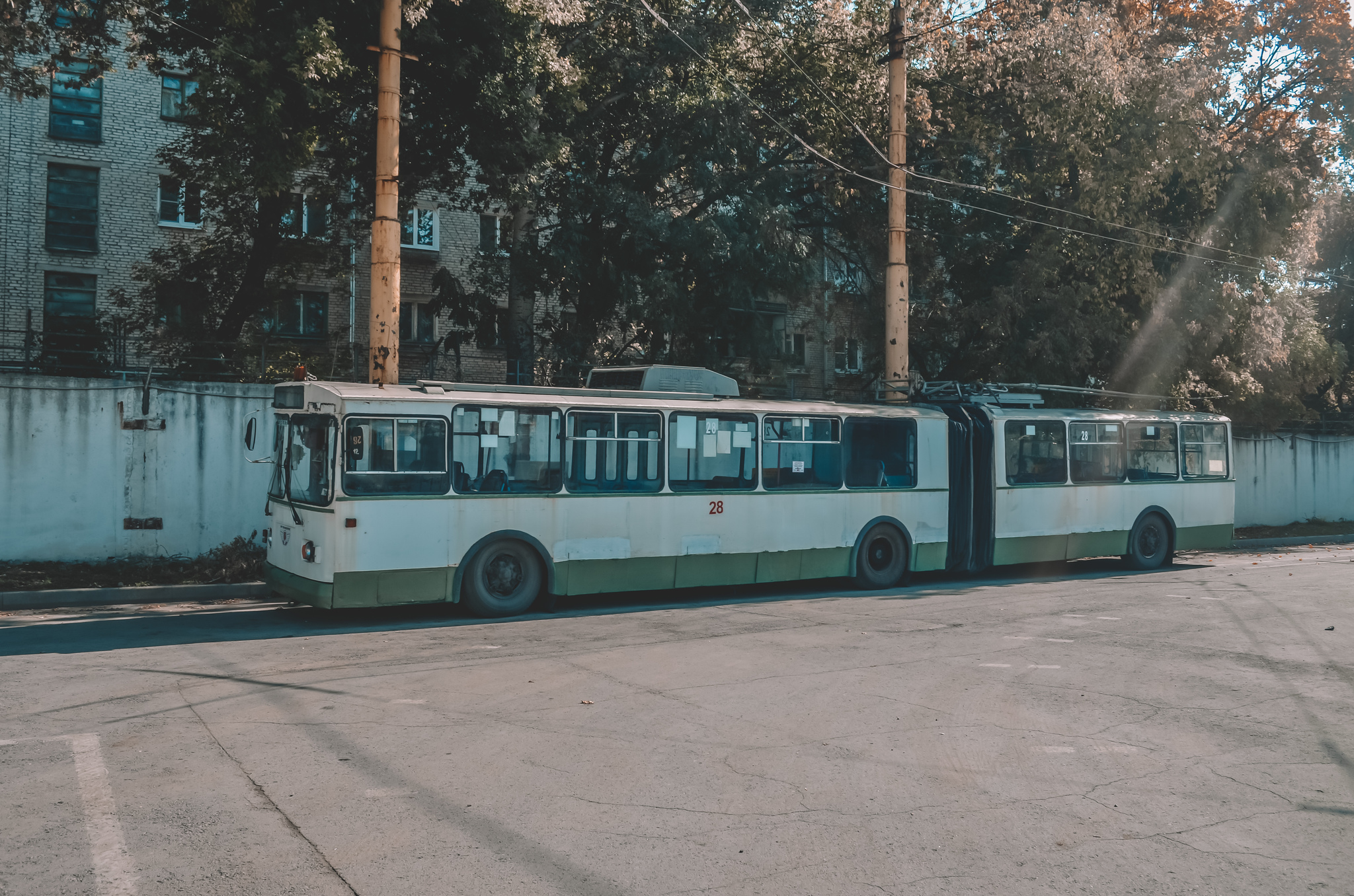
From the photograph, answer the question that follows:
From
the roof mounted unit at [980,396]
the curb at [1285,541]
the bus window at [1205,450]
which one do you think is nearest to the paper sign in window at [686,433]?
the roof mounted unit at [980,396]

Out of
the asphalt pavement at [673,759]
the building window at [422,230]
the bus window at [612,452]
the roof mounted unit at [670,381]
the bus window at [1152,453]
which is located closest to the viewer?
the asphalt pavement at [673,759]

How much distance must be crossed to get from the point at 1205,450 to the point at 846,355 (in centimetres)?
1154

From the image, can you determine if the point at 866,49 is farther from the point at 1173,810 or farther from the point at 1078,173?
the point at 1173,810

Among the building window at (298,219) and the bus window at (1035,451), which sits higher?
the building window at (298,219)

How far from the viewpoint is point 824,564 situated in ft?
50.5

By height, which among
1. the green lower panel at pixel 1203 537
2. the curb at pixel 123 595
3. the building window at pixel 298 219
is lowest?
the curb at pixel 123 595

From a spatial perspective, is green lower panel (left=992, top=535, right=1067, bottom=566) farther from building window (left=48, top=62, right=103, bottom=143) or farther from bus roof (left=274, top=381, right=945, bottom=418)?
building window (left=48, top=62, right=103, bottom=143)

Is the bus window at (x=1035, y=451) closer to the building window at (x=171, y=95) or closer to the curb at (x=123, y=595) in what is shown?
the curb at (x=123, y=595)

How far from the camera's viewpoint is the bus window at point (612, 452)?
13078mm

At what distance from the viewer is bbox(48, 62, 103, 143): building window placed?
28.0 meters

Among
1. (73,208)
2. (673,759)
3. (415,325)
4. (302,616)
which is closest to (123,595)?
(302,616)

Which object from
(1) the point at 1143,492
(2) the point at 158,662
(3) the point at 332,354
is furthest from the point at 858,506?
(3) the point at 332,354

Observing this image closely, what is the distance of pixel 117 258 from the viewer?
94.4 feet

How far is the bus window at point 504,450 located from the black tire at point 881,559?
511 cm
